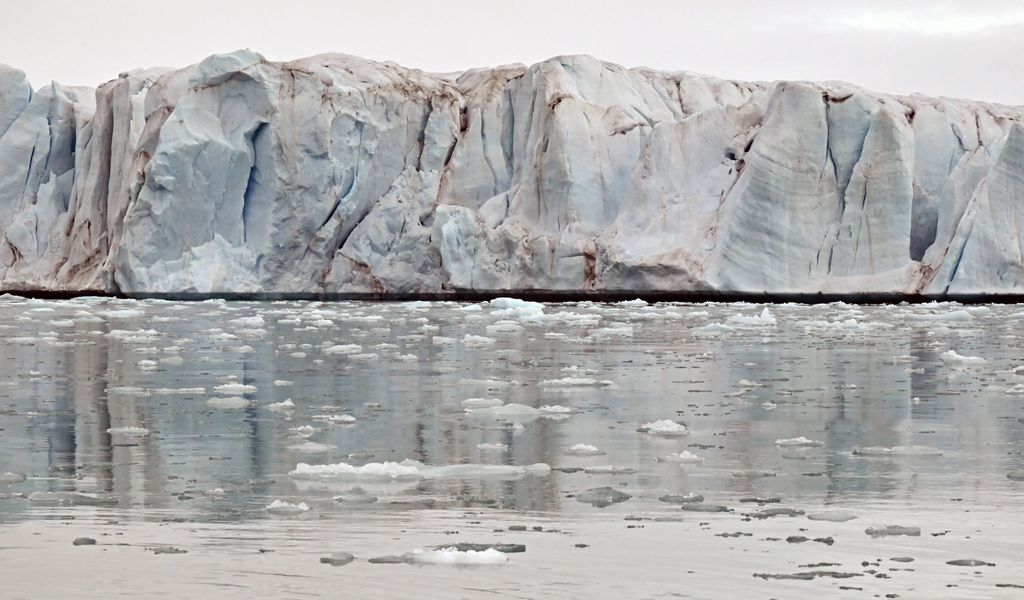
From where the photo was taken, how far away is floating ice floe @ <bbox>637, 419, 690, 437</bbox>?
6.08 metres

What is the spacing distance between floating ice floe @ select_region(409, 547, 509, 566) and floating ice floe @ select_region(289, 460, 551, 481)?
1324mm

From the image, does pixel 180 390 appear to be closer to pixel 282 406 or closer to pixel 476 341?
pixel 282 406

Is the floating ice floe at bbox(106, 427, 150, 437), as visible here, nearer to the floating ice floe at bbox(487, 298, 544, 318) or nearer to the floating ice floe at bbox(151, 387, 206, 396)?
the floating ice floe at bbox(151, 387, 206, 396)

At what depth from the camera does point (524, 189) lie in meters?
29.8

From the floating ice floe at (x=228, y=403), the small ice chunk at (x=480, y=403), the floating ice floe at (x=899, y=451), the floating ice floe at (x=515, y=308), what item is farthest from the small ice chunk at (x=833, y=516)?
the floating ice floe at (x=515, y=308)

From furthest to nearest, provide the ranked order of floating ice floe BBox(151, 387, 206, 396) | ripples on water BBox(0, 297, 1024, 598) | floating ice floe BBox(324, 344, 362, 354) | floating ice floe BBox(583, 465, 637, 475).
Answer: floating ice floe BBox(324, 344, 362, 354), floating ice floe BBox(151, 387, 206, 396), floating ice floe BBox(583, 465, 637, 475), ripples on water BBox(0, 297, 1024, 598)

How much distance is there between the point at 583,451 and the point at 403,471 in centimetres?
95

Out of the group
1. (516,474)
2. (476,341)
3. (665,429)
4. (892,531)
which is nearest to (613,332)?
(476,341)

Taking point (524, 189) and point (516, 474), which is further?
point (524, 189)

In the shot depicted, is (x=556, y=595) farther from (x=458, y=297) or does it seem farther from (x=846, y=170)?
(x=458, y=297)

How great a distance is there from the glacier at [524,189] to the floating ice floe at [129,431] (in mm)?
21254

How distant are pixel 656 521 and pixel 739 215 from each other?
74.9 feet

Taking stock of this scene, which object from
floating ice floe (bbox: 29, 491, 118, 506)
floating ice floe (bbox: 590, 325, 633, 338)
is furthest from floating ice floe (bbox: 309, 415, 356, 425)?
floating ice floe (bbox: 590, 325, 633, 338)

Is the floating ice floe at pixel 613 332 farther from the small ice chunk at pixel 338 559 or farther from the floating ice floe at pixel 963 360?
the small ice chunk at pixel 338 559
